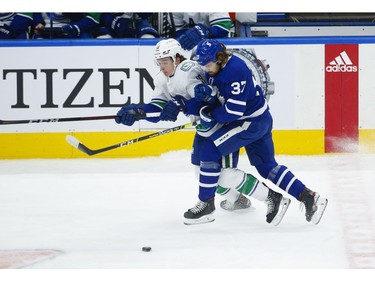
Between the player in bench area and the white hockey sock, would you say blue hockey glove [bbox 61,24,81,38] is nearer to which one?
the player in bench area

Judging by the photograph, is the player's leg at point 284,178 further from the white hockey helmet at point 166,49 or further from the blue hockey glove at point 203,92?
the white hockey helmet at point 166,49

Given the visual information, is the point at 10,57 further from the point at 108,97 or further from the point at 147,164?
the point at 147,164

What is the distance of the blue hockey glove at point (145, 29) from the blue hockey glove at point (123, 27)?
6 centimetres

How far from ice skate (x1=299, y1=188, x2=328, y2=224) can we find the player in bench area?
0.33 ft

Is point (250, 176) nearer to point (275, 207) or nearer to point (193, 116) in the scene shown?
point (275, 207)

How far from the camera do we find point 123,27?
6.83m

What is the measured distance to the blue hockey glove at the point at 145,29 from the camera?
6.82 metres

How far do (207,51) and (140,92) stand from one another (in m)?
2.25

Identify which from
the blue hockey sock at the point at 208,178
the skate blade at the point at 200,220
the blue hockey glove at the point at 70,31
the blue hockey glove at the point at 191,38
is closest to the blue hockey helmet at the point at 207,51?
the blue hockey sock at the point at 208,178

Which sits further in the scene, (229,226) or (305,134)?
(305,134)

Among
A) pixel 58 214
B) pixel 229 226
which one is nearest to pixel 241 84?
pixel 229 226

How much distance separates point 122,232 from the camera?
14.8ft

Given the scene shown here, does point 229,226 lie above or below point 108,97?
below

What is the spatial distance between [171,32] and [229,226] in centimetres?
265
